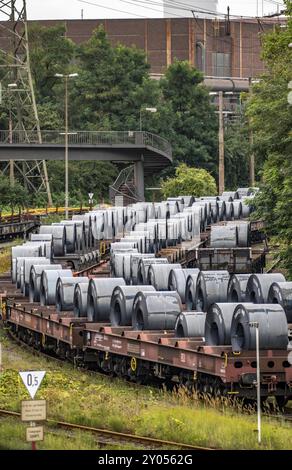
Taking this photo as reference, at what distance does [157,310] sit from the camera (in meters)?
33.3

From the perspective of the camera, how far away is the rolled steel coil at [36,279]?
145ft

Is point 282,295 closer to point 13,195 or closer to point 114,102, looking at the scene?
point 13,195

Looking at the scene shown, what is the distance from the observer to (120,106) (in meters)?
119

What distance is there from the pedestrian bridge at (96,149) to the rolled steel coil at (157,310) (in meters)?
52.4

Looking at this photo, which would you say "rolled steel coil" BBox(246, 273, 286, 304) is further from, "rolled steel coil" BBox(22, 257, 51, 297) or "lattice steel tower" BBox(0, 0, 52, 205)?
"lattice steel tower" BBox(0, 0, 52, 205)

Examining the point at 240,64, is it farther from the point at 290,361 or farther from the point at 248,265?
the point at 290,361

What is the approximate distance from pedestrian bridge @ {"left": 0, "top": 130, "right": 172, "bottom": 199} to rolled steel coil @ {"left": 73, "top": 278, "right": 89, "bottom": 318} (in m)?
47.6

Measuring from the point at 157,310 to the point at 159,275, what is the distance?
7.99 m

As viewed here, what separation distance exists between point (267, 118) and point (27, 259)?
9.13 metres

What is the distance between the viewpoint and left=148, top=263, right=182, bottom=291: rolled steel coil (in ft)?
135

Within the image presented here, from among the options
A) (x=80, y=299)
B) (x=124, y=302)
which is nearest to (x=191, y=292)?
(x=80, y=299)

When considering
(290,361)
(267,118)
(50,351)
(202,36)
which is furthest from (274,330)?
(202,36)

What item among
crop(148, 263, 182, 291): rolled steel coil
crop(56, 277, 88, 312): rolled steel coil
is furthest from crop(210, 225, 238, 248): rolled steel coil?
crop(56, 277, 88, 312): rolled steel coil

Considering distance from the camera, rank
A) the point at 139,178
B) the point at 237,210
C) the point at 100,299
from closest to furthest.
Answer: the point at 100,299 → the point at 237,210 → the point at 139,178
